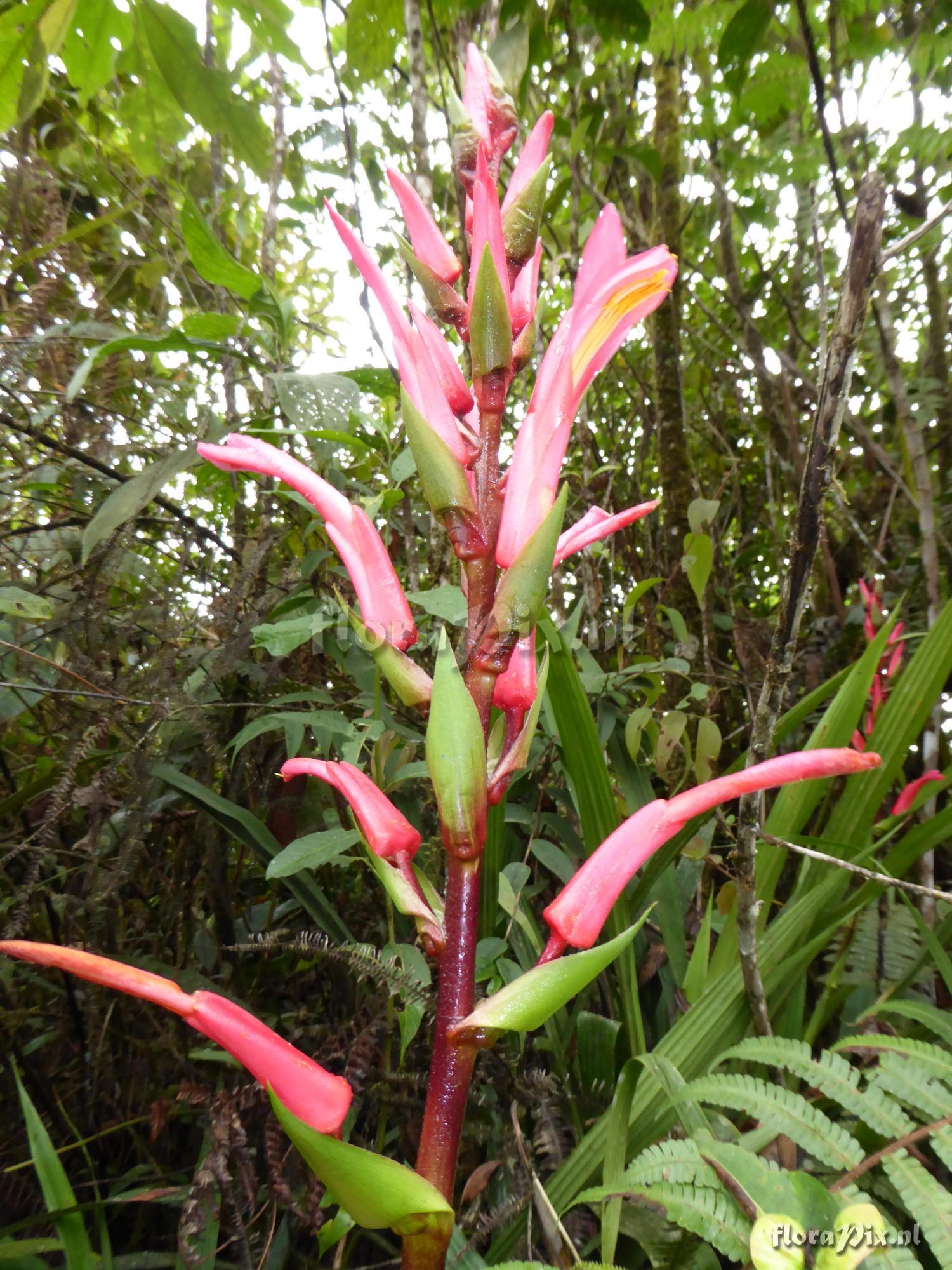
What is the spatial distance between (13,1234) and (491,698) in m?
0.96

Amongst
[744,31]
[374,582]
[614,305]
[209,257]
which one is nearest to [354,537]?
[374,582]

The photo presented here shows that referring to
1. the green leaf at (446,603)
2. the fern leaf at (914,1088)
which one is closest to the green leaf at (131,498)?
the green leaf at (446,603)

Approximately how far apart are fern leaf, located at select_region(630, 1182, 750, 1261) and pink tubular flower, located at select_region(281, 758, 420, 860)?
25 cm

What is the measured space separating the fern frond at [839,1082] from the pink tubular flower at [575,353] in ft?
1.34

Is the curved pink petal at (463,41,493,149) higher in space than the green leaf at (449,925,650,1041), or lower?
higher

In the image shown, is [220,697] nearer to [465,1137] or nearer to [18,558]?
[18,558]

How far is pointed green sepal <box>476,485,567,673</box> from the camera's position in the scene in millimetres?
416

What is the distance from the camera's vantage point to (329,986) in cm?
104

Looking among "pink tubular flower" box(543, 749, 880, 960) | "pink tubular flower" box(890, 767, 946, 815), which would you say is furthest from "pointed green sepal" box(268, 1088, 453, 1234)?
"pink tubular flower" box(890, 767, 946, 815)

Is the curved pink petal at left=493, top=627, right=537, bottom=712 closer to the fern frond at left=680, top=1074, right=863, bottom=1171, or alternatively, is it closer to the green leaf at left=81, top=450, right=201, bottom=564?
the fern frond at left=680, top=1074, right=863, bottom=1171

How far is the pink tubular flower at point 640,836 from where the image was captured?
42 centimetres

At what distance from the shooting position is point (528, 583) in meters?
0.42

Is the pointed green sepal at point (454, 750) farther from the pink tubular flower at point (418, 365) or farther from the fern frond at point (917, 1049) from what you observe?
the fern frond at point (917, 1049)

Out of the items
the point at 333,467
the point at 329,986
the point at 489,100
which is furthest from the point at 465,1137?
the point at 489,100
